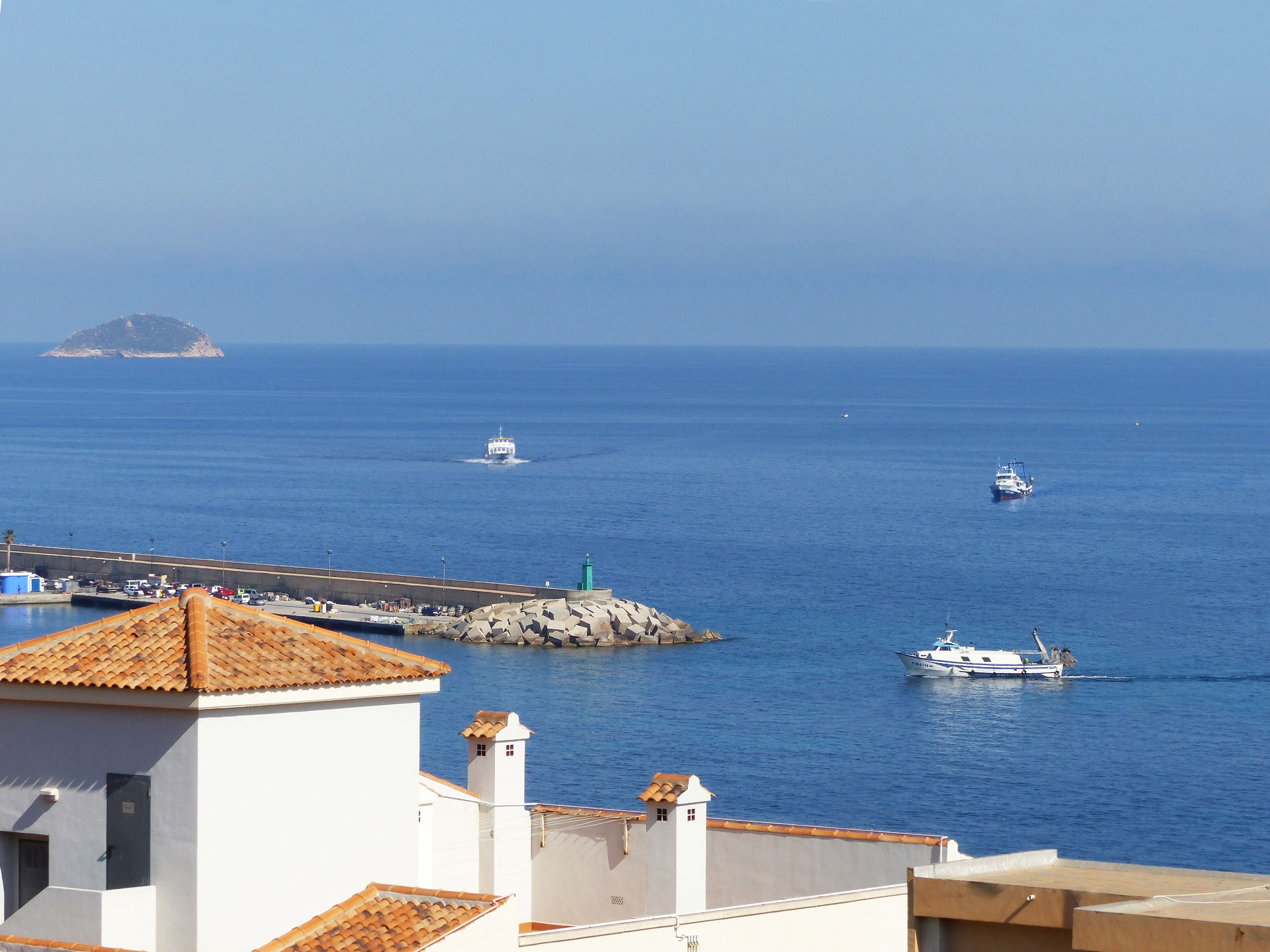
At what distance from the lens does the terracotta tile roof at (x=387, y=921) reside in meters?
11.5

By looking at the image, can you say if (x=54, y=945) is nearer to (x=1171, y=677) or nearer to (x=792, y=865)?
(x=792, y=865)

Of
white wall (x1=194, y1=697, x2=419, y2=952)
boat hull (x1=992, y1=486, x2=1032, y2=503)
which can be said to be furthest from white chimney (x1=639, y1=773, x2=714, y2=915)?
boat hull (x1=992, y1=486, x2=1032, y2=503)

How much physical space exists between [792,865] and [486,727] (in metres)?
3.01

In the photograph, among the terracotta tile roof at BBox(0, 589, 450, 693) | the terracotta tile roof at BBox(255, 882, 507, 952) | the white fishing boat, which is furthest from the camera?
the white fishing boat

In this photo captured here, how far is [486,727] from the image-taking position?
15.9 m

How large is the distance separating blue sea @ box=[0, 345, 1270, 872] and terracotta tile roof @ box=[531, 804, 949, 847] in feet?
82.5

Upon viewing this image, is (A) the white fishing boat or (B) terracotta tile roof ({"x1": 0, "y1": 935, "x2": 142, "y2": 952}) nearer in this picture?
(B) terracotta tile roof ({"x1": 0, "y1": 935, "x2": 142, "y2": 952})

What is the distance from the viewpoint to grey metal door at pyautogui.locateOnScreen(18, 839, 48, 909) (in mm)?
12781

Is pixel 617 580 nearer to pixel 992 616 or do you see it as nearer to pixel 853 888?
pixel 992 616

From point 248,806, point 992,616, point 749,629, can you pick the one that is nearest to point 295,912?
point 248,806

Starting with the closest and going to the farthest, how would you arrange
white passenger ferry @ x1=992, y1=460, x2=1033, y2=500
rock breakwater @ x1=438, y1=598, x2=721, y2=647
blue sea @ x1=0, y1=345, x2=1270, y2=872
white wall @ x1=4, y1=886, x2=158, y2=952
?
white wall @ x1=4, y1=886, x2=158, y2=952, blue sea @ x1=0, y1=345, x2=1270, y2=872, rock breakwater @ x1=438, y1=598, x2=721, y2=647, white passenger ferry @ x1=992, y1=460, x2=1033, y2=500

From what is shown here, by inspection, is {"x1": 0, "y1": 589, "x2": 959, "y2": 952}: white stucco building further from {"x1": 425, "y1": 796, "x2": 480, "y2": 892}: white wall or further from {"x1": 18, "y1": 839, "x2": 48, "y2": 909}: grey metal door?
{"x1": 425, "y1": 796, "x2": 480, "y2": 892}: white wall

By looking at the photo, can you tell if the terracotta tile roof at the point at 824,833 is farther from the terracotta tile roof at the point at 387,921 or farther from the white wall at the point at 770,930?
the terracotta tile roof at the point at 387,921

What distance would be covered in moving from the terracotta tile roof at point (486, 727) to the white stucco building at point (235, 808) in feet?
5.95
